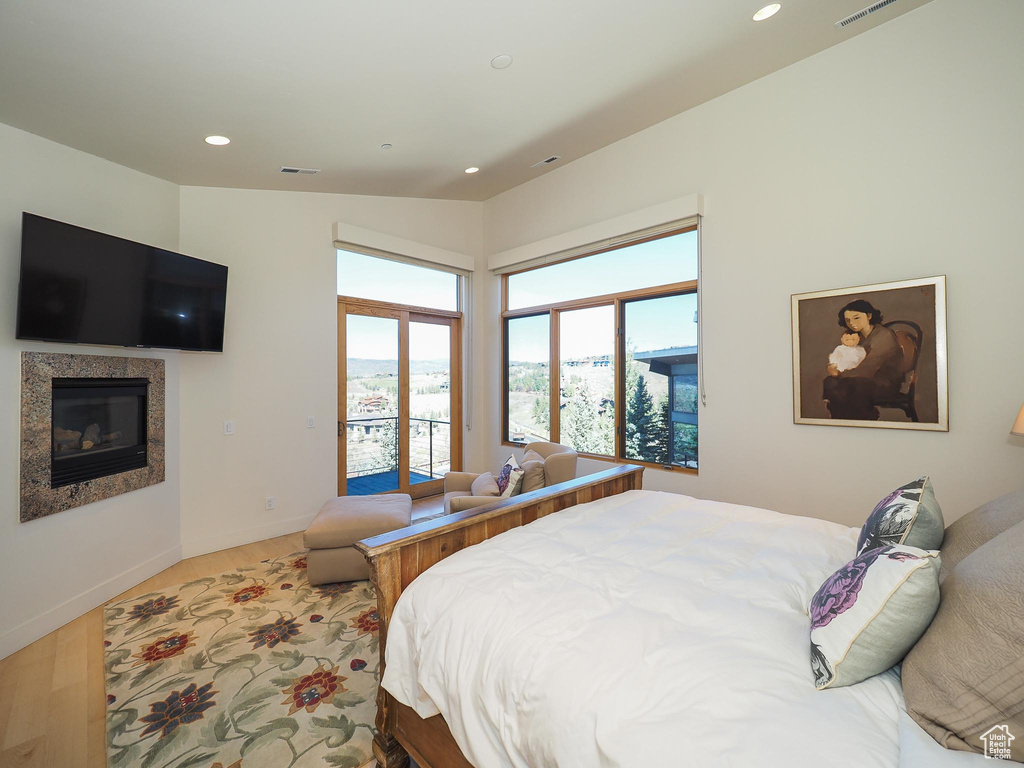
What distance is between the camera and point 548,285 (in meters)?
4.95

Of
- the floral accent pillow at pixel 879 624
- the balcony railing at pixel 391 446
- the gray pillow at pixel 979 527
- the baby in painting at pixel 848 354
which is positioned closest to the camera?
the floral accent pillow at pixel 879 624

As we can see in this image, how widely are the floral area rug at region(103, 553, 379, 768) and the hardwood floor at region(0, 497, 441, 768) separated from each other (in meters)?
0.05

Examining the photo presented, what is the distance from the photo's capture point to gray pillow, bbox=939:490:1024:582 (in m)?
1.28

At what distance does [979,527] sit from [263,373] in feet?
14.5

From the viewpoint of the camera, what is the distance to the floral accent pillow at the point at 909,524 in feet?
4.58

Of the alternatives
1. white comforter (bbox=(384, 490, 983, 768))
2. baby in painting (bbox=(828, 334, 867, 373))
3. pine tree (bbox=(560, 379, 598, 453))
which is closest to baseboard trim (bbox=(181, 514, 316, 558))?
pine tree (bbox=(560, 379, 598, 453))

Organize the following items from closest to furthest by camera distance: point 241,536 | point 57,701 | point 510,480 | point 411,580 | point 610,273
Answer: point 411,580 → point 57,701 → point 510,480 → point 241,536 → point 610,273

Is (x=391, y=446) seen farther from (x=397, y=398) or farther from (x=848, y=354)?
(x=848, y=354)

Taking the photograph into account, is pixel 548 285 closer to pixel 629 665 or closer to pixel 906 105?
pixel 906 105

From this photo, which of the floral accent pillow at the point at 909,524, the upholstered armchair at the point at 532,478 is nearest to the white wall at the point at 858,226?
the upholstered armchair at the point at 532,478

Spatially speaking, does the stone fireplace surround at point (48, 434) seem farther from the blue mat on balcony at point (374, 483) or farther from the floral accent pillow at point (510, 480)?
the floral accent pillow at point (510, 480)

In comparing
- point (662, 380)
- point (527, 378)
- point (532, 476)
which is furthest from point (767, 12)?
point (527, 378)

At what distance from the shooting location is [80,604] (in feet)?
9.02

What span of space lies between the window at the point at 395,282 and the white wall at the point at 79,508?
1399mm
